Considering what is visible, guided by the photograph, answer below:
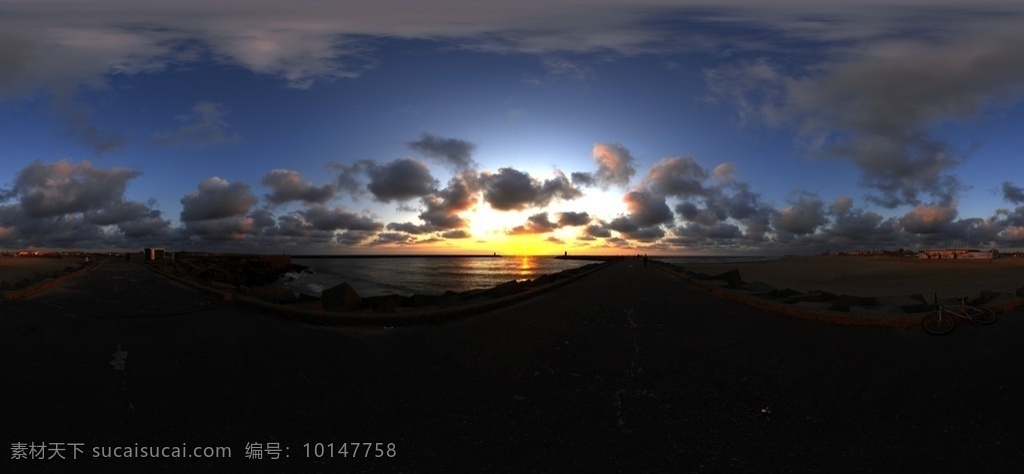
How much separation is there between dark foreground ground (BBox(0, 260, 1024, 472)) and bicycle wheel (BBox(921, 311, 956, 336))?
166mm

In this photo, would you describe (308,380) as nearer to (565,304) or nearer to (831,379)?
(831,379)

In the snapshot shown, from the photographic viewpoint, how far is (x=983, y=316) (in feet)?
26.4

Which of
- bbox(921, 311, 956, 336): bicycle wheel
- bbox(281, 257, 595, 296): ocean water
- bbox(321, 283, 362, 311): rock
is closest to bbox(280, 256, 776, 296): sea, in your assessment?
bbox(281, 257, 595, 296): ocean water

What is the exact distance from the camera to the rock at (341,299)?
12.2 metres

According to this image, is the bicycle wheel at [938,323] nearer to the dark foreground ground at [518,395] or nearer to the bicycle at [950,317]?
the bicycle at [950,317]

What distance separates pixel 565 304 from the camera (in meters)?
13.4

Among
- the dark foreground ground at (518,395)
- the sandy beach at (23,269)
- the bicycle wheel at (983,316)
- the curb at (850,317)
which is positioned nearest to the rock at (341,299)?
the dark foreground ground at (518,395)

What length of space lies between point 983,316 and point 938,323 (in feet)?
2.99

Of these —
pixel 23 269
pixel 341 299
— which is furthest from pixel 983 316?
pixel 23 269

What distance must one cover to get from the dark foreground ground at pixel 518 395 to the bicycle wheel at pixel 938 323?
0.17 m

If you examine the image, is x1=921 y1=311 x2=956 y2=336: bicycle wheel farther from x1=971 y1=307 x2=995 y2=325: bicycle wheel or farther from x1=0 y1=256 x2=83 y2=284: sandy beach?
x1=0 y1=256 x2=83 y2=284: sandy beach

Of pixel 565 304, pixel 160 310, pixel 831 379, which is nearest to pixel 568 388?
pixel 831 379

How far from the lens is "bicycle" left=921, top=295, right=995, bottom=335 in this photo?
7.68 m

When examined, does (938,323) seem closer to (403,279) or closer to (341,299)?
(341,299)
